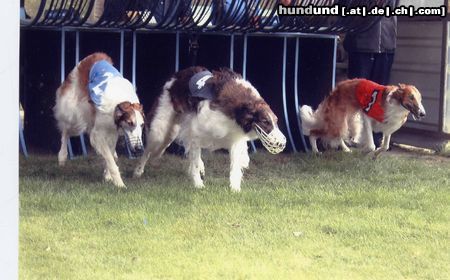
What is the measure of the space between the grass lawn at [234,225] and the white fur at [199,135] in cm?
20

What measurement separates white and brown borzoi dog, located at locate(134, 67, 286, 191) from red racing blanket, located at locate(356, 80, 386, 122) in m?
2.27

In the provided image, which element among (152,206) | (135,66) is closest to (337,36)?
(135,66)

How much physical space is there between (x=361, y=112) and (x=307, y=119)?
0.66 m

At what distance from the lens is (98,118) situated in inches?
305

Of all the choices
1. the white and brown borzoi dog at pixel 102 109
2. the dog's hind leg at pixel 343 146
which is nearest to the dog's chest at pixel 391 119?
the dog's hind leg at pixel 343 146

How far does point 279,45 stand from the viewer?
10461 millimetres

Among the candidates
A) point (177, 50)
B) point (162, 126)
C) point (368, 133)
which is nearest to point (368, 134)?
point (368, 133)

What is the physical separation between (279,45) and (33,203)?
446 centimetres

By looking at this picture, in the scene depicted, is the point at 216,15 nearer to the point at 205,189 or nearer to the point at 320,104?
the point at 320,104

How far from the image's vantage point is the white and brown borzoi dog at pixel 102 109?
742 cm

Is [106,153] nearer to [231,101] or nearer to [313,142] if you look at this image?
[231,101]

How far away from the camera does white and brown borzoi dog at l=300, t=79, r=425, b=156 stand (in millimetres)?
9367

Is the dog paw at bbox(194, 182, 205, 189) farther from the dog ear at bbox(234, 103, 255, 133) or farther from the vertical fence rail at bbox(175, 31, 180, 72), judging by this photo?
the vertical fence rail at bbox(175, 31, 180, 72)

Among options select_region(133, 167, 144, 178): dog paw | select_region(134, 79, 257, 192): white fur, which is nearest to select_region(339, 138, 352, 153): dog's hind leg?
select_region(134, 79, 257, 192): white fur
